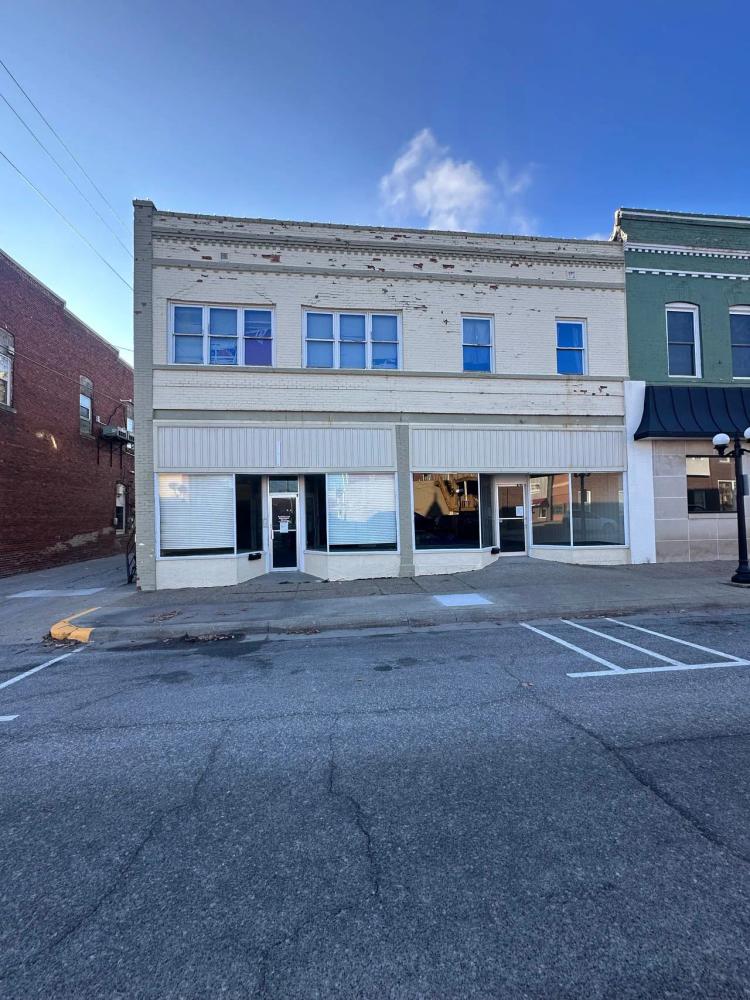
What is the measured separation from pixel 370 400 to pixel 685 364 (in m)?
9.32

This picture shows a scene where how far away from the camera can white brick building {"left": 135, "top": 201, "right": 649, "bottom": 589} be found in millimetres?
11422

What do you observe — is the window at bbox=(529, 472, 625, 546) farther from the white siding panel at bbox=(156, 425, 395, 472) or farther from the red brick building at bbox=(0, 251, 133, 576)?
the red brick building at bbox=(0, 251, 133, 576)

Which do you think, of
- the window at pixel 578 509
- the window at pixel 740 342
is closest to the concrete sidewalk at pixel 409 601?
the window at pixel 578 509

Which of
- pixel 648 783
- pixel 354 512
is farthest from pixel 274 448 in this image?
pixel 648 783

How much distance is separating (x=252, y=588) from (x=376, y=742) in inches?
300

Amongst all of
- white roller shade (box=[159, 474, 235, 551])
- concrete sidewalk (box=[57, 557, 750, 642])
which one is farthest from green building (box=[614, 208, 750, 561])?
white roller shade (box=[159, 474, 235, 551])

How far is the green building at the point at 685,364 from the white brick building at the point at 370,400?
66cm

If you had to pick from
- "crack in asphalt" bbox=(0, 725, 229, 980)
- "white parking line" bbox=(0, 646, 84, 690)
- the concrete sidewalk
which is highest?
the concrete sidewalk

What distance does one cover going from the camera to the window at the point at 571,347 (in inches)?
509

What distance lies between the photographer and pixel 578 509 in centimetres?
1300

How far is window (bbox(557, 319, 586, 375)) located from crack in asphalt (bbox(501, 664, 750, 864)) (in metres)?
10.8

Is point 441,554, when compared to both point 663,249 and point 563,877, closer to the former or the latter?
point 563,877

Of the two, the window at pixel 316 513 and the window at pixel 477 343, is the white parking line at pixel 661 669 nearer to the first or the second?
the window at pixel 316 513

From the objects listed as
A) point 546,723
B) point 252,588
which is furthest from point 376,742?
point 252,588
